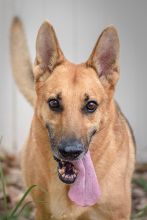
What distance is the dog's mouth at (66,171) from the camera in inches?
216

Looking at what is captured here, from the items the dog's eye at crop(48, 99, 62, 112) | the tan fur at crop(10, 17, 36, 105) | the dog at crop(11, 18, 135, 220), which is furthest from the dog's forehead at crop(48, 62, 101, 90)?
the tan fur at crop(10, 17, 36, 105)

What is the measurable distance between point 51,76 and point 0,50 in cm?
339

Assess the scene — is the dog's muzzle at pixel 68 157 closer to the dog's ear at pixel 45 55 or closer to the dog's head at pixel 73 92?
the dog's head at pixel 73 92

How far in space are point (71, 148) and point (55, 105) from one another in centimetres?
47

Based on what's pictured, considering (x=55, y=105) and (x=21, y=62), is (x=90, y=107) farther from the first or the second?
(x=21, y=62)

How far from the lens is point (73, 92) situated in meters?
5.49

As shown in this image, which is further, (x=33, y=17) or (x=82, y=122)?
(x=33, y=17)

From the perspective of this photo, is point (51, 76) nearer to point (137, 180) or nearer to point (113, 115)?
point (113, 115)

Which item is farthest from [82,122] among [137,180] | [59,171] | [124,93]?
[124,93]

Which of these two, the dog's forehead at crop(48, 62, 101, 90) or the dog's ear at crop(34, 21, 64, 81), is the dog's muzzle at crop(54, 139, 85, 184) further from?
the dog's ear at crop(34, 21, 64, 81)

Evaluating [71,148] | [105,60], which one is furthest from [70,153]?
[105,60]

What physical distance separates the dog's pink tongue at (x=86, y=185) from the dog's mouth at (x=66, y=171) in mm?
58

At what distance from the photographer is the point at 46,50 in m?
5.91

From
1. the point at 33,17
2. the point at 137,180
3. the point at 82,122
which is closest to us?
the point at 82,122
